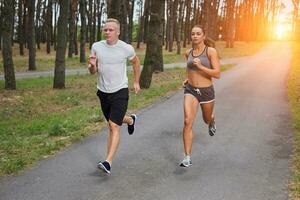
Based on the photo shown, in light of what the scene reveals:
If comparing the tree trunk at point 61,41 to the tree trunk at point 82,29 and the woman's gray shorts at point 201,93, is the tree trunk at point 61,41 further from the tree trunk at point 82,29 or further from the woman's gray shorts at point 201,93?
the tree trunk at point 82,29

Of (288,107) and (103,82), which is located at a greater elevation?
(103,82)

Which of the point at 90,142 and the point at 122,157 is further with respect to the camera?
the point at 90,142

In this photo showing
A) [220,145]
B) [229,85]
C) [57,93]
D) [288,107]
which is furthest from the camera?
[229,85]

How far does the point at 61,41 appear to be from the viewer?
62.5 feet

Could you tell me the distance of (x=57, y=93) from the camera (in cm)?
1792

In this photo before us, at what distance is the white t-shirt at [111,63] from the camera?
706 cm

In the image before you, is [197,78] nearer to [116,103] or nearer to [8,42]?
[116,103]

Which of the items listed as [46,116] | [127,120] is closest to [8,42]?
[46,116]

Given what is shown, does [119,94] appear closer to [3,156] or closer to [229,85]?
[3,156]

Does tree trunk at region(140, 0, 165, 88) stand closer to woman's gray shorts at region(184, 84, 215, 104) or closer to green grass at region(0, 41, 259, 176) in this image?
green grass at region(0, 41, 259, 176)

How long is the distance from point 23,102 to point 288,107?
28.5 ft

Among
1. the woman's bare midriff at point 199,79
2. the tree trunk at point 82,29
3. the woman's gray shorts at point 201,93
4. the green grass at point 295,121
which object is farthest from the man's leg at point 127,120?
the tree trunk at point 82,29

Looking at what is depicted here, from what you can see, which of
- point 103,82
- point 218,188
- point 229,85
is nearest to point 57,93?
point 229,85

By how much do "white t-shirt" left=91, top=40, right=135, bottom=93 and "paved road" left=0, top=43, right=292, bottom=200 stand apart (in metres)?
1.35
